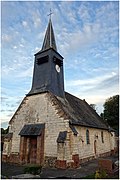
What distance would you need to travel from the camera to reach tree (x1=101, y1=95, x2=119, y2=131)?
3962cm

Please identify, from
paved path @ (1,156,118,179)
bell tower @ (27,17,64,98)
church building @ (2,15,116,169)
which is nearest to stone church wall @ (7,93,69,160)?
church building @ (2,15,116,169)

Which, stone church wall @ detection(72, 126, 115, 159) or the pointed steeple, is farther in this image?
the pointed steeple

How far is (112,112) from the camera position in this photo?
40344 mm

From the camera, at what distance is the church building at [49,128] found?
1471cm

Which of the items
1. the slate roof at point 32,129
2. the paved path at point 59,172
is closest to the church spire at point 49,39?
the slate roof at point 32,129

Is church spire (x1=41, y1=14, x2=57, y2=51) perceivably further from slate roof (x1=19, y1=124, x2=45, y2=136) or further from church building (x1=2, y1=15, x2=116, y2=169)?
slate roof (x1=19, y1=124, x2=45, y2=136)

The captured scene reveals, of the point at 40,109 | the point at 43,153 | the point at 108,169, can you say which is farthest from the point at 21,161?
the point at 108,169

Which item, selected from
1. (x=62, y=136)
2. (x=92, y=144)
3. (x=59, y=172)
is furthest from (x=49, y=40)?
(x=59, y=172)

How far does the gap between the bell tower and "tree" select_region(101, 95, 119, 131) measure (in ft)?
78.3

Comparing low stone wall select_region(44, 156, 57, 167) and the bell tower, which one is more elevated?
the bell tower

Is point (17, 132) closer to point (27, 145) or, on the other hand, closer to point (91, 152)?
point (27, 145)

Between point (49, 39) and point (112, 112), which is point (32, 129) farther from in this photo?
point (112, 112)

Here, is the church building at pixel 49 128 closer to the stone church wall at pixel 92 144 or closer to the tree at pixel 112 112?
the stone church wall at pixel 92 144

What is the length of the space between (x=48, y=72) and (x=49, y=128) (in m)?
6.53
